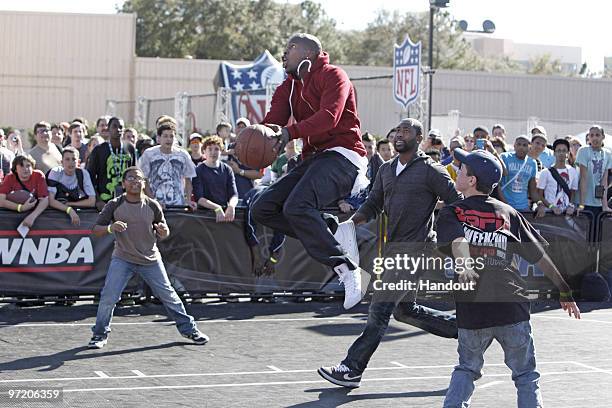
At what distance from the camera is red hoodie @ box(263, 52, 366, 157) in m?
7.23

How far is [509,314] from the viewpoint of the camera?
596 centimetres

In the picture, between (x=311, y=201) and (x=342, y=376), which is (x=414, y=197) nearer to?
(x=311, y=201)

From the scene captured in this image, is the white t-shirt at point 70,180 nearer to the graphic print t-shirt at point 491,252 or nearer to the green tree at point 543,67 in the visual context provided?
the graphic print t-shirt at point 491,252

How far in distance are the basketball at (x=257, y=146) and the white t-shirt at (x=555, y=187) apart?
7748 mm

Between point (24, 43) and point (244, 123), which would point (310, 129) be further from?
point (24, 43)

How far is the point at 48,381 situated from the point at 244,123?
6748 mm

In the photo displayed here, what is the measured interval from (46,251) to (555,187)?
257 inches

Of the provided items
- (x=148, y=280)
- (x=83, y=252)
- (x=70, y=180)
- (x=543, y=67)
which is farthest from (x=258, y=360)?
(x=543, y=67)

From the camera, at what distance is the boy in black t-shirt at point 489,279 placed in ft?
19.6

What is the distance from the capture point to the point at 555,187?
14.1 metres

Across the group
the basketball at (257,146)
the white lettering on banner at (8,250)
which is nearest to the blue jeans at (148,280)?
the white lettering on banner at (8,250)

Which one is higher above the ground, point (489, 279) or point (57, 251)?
point (489, 279)

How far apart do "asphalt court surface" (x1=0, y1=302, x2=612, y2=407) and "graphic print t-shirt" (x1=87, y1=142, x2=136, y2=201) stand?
4.59 ft

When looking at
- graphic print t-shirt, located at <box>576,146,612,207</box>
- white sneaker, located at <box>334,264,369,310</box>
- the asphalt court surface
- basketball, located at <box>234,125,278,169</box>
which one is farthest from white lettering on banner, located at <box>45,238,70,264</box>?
graphic print t-shirt, located at <box>576,146,612,207</box>
